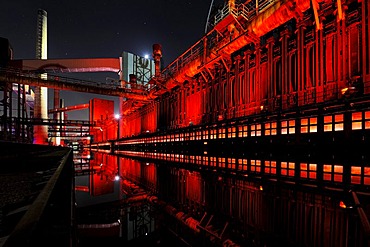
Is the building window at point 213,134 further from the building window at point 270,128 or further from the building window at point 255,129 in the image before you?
the building window at point 270,128

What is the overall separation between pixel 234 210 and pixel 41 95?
38.4 m

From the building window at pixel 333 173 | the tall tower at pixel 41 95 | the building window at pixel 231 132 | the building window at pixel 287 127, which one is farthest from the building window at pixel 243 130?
the tall tower at pixel 41 95

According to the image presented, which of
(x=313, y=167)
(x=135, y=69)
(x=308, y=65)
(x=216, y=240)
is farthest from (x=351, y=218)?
(x=135, y=69)

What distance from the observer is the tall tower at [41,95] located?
34.1 meters

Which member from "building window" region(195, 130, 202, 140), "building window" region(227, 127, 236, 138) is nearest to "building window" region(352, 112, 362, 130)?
"building window" region(227, 127, 236, 138)

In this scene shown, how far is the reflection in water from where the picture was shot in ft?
9.47

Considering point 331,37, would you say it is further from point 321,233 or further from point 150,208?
point 150,208

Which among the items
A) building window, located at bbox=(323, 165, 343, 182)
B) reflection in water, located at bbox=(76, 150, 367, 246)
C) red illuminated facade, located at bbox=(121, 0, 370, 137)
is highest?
red illuminated facade, located at bbox=(121, 0, 370, 137)

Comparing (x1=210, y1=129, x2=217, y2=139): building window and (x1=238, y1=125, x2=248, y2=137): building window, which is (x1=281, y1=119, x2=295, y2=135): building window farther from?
(x1=210, y1=129, x2=217, y2=139): building window

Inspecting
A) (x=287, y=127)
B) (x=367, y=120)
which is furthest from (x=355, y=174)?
(x=287, y=127)

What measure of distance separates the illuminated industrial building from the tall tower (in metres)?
16.2

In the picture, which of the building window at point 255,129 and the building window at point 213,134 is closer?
the building window at point 255,129

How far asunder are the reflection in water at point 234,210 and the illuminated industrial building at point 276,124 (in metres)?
0.03

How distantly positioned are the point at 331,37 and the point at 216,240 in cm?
1143
